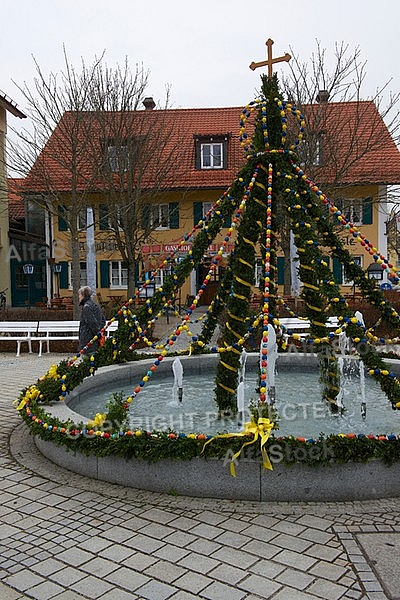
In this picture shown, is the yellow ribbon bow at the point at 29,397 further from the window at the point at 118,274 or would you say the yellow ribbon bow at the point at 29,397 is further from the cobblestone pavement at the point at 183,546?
the window at the point at 118,274

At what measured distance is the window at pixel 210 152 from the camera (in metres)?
31.3

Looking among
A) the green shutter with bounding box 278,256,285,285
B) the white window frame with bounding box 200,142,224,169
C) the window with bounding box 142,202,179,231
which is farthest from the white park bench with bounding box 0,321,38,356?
the white window frame with bounding box 200,142,224,169

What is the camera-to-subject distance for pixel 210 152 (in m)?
31.3

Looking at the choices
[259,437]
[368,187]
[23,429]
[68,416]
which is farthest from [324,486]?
[368,187]

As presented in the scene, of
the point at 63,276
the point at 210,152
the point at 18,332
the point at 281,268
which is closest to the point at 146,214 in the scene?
the point at 210,152

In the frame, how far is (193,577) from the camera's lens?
4160mm

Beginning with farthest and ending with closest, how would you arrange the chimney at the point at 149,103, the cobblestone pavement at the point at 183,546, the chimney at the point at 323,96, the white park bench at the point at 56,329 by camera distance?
the chimney at the point at 149,103 → the chimney at the point at 323,96 → the white park bench at the point at 56,329 → the cobblestone pavement at the point at 183,546

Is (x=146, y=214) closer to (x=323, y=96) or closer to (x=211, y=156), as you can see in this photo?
(x=211, y=156)

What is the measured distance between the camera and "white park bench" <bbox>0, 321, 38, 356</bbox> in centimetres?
1609

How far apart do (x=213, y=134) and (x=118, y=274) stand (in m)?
8.73

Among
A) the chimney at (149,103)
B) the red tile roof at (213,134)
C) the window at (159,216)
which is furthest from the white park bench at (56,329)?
the chimney at (149,103)

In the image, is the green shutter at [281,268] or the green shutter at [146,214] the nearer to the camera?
the green shutter at [146,214]

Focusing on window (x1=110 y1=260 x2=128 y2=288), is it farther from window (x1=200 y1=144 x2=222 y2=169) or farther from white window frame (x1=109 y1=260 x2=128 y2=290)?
window (x1=200 y1=144 x2=222 y2=169)

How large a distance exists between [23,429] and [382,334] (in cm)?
1222
